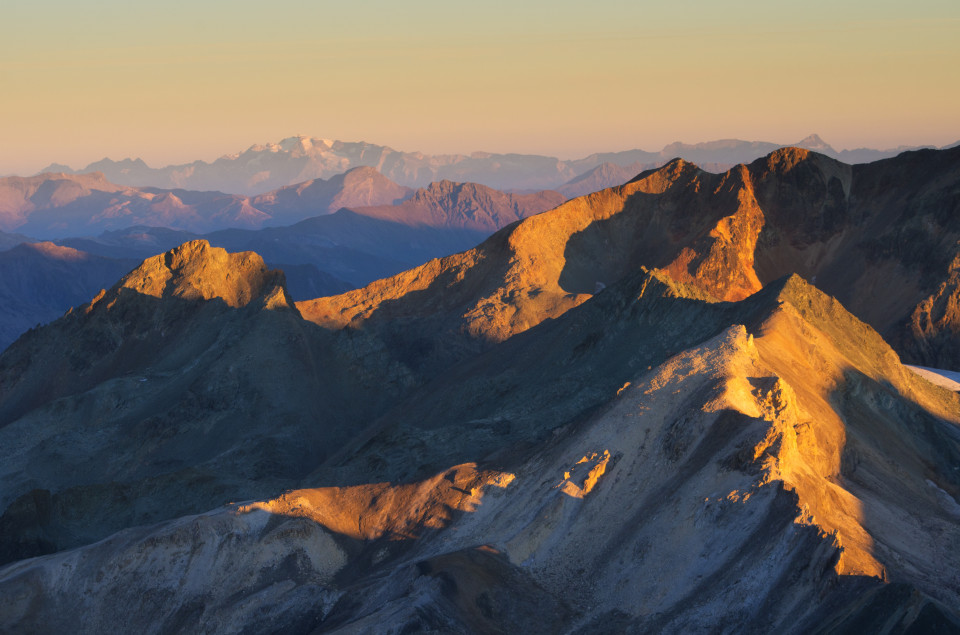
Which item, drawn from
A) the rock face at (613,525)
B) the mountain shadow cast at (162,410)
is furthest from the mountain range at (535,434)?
the mountain shadow cast at (162,410)

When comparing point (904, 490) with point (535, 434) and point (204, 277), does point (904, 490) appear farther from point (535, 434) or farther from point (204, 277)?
point (204, 277)

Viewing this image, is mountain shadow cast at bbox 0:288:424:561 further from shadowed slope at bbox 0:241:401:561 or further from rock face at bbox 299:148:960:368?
rock face at bbox 299:148:960:368

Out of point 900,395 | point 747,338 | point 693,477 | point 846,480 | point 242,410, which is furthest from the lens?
point 242,410

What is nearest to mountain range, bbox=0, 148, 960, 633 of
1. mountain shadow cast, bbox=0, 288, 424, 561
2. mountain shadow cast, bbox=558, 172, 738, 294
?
mountain shadow cast, bbox=0, 288, 424, 561

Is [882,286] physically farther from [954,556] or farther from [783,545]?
[783,545]

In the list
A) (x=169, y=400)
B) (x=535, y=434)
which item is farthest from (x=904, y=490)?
(x=169, y=400)

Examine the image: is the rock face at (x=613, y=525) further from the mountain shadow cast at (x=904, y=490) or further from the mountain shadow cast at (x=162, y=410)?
the mountain shadow cast at (x=162, y=410)

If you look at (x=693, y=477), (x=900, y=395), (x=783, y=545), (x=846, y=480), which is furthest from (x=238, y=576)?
(x=900, y=395)

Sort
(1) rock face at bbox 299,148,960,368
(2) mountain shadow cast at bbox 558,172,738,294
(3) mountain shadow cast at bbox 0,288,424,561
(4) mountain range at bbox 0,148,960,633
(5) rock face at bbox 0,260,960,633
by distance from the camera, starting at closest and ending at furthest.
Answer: (5) rock face at bbox 0,260,960,633 < (4) mountain range at bbox 0,148,960,633 < (3) mountain shadow cast at bbox 0,288,424,561 < (1) rock face at bbox 299,148,960,368 < (2) mountain shadow cast at bbox 558,172,738,294

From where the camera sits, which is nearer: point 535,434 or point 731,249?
point 535,434
